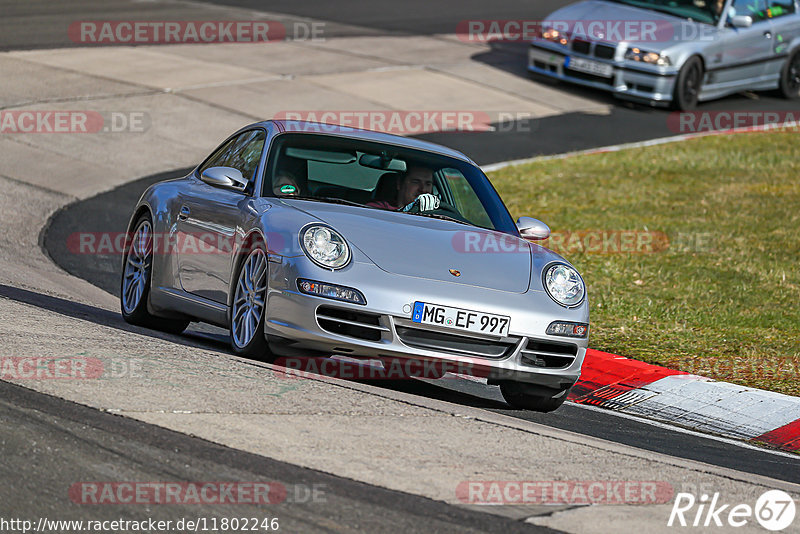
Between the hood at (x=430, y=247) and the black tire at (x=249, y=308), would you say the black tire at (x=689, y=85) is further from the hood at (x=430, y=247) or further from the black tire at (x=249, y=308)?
the black tire at (x=249, y=308)

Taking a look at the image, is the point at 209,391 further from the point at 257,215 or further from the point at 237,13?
the point at 237,13

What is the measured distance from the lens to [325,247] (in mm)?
7078

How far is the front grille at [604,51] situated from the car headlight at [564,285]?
43.0ft

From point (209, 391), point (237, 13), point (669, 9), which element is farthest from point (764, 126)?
point (209, 391)

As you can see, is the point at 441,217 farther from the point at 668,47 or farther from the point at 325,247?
the point at 668,47

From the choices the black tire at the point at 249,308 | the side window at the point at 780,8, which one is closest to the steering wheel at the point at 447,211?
the black tire at the point at 249,308

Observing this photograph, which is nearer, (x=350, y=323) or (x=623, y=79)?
(x=350, y=323)

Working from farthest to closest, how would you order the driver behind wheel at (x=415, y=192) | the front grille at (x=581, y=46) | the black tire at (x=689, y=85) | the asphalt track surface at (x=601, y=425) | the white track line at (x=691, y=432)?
the front grille at (x=581, y=46), the black tire at (x=689, y=85), the driver behind wheel at (x=415, y=192), the white track line at (x=691, y=432), the asphalt track surface at (x=601, y=425)

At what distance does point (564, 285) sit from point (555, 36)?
13962 millimetres

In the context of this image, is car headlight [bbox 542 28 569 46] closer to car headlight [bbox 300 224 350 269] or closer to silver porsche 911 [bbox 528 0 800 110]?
silver porsche 911 [bbox 528 0 800 110]

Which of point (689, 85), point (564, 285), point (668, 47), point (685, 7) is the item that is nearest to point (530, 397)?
point (564, 285)

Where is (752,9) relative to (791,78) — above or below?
above

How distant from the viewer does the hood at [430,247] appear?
7.16m

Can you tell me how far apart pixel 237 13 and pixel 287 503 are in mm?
21861
